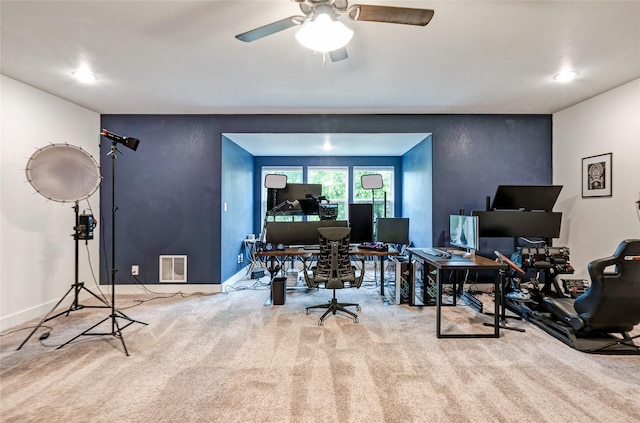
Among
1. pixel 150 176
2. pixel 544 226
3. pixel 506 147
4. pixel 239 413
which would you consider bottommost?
pixel 239 413

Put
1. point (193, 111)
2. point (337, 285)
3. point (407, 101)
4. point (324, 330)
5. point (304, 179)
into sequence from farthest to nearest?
point (304, 179) < point (193, 111) < point (407, 101) < point (337, 285) < point (324, 330)

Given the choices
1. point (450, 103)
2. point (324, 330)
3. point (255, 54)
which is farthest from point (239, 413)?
point (450, 103)

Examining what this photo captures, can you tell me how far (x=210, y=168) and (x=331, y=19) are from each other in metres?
3.18

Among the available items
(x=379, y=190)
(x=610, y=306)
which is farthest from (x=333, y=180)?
(x=610, y=306)

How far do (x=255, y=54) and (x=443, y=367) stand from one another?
10.6ft

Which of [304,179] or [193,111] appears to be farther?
[304,179]

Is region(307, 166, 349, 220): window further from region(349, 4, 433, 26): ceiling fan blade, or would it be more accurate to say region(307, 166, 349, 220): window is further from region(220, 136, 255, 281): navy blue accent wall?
region(349, 4, 433, 26): ceiling fan blade

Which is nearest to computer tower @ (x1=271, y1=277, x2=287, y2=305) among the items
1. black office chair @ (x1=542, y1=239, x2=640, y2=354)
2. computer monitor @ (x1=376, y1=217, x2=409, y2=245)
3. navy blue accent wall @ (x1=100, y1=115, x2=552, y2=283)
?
navy blue accent wall @ (x1=100, y1=115, x2=552, y2=283)

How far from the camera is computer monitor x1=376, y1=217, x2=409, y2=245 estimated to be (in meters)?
4.19

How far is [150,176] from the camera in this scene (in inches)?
168

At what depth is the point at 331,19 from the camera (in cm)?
175

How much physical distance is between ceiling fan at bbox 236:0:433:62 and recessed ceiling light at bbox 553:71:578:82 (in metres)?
2.42

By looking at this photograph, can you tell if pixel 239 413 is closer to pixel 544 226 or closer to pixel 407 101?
pixel 407 101

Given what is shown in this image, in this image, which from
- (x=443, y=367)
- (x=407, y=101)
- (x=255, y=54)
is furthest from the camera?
(x=407, y=101)
